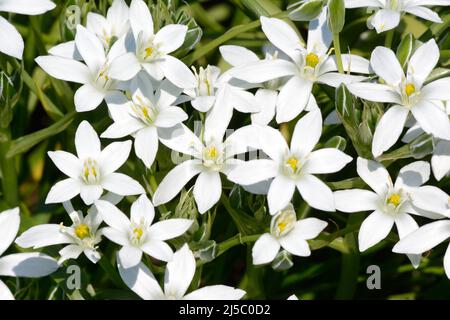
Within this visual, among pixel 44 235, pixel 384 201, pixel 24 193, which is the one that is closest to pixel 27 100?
pixel 24 193

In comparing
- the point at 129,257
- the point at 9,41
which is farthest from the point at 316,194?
the point at 9,41

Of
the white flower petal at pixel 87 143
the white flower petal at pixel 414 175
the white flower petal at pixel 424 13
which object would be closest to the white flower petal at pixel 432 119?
the white flower petal at pixel 414 175

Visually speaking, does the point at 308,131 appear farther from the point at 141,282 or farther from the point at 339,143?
the point at 141,282

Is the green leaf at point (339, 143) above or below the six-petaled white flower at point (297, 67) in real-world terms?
below

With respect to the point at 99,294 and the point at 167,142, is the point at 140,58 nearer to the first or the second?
the point at 167,142

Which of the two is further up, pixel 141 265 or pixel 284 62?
pixel 284 62

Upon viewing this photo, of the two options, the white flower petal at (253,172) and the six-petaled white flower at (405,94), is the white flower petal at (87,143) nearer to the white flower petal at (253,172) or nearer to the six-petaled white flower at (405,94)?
the white flower petal at (253,172)

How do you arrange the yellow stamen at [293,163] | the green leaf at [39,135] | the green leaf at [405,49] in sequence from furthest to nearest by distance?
the green leaf at [39,135]
the green leaf at [405,49]
the yellow stamen at [293,163]

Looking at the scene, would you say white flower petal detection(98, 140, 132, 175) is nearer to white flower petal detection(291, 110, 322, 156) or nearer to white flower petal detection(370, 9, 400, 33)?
white flower petal detection(291, 110, 322, 156)
